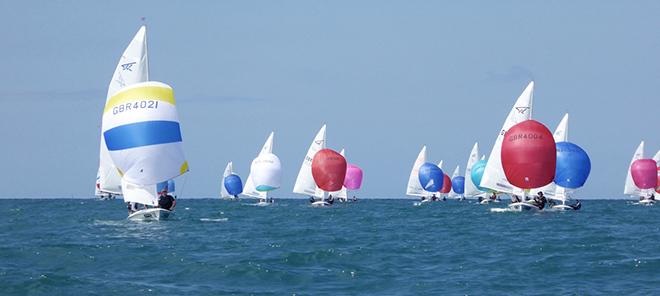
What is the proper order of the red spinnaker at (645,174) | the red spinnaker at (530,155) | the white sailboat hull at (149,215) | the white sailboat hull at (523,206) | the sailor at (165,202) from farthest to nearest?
the red spinnaker at (645,174)
the white sailboat hull at (523,206)
the red spinnaker at (530,155)
the sailor at (165,202)
the white sailboat hull at (149,215)

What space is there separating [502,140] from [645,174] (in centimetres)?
3854

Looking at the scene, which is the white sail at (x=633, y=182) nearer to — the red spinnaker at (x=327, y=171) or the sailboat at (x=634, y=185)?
the sailboat at (x=634, y=185)

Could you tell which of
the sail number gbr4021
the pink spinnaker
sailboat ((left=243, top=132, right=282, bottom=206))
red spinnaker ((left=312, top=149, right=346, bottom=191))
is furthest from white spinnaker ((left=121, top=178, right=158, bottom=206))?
the pink spinnaker

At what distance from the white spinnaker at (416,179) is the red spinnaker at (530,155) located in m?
58.4

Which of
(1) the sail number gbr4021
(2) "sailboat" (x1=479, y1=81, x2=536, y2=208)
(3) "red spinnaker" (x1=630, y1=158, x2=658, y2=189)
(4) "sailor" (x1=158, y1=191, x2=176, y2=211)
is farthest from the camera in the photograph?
(3) "red spinnaker" (x1=630, y1=158, x2=658, y2=189)

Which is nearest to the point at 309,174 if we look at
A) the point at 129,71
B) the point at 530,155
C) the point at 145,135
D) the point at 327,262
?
the point at 530,155

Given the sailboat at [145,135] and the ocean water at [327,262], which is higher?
the sailboat at [145,135]

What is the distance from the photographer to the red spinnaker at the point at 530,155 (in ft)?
176

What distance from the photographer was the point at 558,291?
2056cm

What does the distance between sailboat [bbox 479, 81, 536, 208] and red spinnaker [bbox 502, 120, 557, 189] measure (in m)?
4.85

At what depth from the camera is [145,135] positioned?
39.8m

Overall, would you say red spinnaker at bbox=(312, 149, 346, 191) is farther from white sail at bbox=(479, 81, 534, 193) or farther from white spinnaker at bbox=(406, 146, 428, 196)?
white spinnaker at bbox=(406, 146, 428, 196)

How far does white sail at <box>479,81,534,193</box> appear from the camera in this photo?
60.1 m

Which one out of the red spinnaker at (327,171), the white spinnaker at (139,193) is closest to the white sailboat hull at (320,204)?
the red spinnaker at (327,171)
